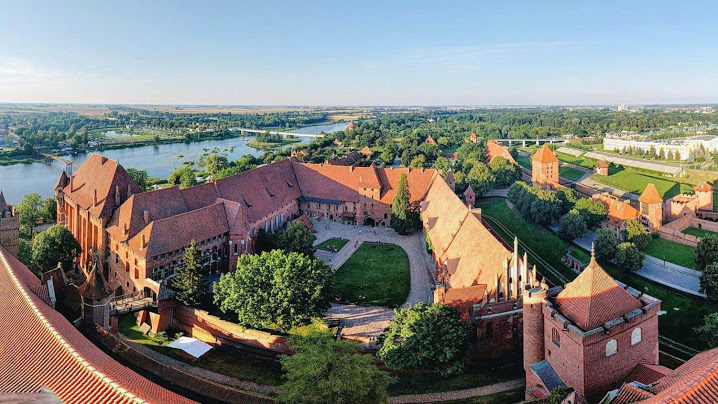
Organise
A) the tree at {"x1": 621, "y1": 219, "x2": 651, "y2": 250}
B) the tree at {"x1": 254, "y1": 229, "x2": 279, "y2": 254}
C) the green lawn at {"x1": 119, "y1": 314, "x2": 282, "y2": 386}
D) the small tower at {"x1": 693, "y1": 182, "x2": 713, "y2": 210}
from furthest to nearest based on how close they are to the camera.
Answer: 1. the small tower at {"x1": 693, "y1": 182, "x2": 713, "y2": 210}
2. the tree at {"x1": 621, "y1": 219, "x2": 651, "y2": 250}
3. the tree at {"x1": 254, "y1": 229, "x2": 279, "y2": 254}
4. the green lawn at {"x1": 119, "y1": 314, "x2": 282, "y2": 386}

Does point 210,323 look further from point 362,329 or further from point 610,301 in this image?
point 610,301

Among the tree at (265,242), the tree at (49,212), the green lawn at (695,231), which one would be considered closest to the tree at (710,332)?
the green lawn at (695,231)

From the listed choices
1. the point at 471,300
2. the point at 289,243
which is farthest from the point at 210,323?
the point at 471,300

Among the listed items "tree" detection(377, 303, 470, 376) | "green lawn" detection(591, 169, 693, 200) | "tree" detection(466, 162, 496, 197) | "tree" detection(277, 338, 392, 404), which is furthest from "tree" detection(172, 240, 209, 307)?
"green lawn" detection(591, 169, 693, 200)

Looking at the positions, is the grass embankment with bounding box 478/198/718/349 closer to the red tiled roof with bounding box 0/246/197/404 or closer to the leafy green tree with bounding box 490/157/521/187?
the leafy green tree with bounding box 490/157/521/187

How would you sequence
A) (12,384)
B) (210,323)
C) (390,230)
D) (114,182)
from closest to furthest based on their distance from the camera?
(12,384) → (210,323) → (114,182) → (390,230)

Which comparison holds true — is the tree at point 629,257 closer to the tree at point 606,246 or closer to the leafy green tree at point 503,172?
the tree at point 606,246
